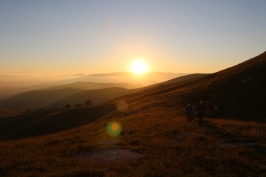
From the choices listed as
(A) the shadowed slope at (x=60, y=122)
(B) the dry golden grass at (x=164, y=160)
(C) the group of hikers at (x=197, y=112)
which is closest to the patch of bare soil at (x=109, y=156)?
(B) the dry golden grass at (x=164, y=160)

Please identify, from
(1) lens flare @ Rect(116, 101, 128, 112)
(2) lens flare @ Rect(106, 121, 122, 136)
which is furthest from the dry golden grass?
(1) lens flare @ Rect(116, 101, 128, 112)

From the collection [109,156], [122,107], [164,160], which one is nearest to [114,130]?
[109,156]

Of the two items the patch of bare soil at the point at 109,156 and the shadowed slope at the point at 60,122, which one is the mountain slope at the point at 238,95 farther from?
the patch of bare soil at the point at 109,156

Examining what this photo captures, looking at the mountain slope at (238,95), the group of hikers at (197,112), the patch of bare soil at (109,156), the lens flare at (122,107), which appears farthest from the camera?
the lens flare at (122,107)

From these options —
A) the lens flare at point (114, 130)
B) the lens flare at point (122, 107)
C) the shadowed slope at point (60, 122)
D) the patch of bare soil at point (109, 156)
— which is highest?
the patch of bare soil at point (109, 156)

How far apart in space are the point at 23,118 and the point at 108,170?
8105 centimetres

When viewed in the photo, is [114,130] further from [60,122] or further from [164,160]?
[60,122]

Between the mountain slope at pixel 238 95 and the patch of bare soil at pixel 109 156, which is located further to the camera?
the mountain slope at pixel 238 95

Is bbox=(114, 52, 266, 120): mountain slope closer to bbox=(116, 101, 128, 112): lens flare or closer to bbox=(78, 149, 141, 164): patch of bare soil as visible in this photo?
bbox=(116, 101, 128, 112): lens flare

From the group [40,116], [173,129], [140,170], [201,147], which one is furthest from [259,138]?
[40,116]

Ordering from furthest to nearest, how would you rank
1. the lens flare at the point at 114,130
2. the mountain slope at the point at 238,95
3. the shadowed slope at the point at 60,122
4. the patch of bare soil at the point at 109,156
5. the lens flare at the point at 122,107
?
the shadowed slope at the point at 60,122, the lens flare at the point at 122,107, the mountain slope at the point at 238,95, the lens flare at the point at 114,130, the patch of bare soil at the point at 109,156

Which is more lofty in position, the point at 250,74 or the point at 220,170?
the point at 250,74

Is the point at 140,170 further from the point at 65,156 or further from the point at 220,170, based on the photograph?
the point at 65,156

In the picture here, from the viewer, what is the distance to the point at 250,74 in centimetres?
5431
